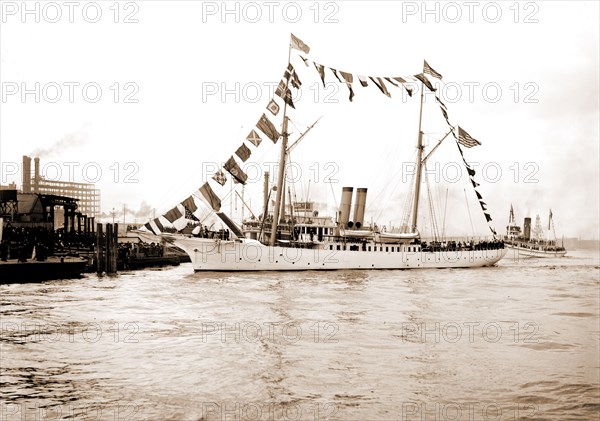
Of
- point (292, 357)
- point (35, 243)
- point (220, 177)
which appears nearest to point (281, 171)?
point (220, 177)

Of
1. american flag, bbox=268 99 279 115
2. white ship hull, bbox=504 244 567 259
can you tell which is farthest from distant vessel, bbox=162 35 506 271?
white ship hull, bbox=504 244 567 259

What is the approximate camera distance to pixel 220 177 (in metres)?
41.0

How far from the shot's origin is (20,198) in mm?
51469

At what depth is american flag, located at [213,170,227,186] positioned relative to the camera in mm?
40688

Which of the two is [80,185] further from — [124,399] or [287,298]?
[124,399]

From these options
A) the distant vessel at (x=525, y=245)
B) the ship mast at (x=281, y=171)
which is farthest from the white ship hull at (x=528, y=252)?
the ship mast at (x=281, y=171)

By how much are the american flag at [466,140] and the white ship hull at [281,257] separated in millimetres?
12089

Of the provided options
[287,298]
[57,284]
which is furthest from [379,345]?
[57,284]

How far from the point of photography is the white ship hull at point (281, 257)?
145 ft

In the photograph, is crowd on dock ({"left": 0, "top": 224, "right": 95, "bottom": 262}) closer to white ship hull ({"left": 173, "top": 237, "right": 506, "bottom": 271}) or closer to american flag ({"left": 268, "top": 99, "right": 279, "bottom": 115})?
white ship hull ({"left": 173, "top": 237, "right": 506, "bottom": 271})

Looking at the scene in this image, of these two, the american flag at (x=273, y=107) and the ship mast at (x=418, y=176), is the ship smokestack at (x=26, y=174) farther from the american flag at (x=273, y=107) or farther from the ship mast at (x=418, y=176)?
the ship mast at (x=418, y=176)

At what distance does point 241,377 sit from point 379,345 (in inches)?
208

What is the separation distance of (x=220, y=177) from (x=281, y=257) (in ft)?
30.2

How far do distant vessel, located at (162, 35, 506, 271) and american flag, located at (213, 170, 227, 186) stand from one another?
7.20ft
